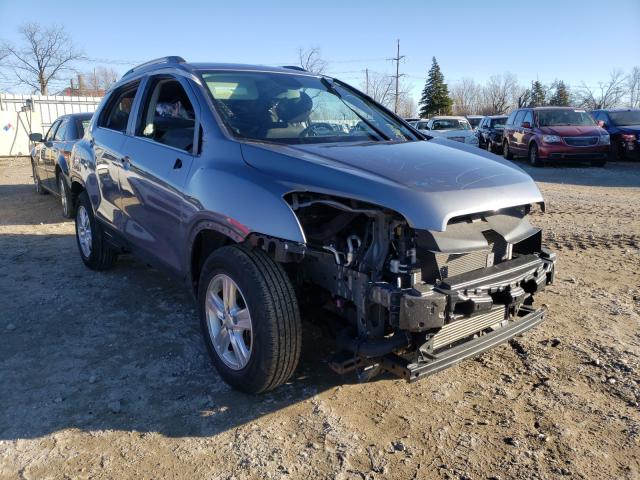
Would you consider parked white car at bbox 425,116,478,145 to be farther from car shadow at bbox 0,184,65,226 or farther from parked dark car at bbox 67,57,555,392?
parked dark car at bbox 67,57,555,392

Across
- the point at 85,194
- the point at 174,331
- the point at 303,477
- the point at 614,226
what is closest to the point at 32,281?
the point at 85,194

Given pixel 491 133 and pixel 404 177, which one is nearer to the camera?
pixel 404 177

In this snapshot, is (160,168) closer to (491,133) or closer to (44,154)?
(44,154)

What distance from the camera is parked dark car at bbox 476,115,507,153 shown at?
2027 cm

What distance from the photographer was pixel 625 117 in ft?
58.5

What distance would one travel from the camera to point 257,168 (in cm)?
305

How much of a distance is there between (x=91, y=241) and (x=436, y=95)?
5373cm

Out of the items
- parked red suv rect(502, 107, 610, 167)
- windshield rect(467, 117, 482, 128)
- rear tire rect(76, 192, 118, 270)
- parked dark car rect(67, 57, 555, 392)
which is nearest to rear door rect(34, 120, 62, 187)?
rear tire rect(76, 192, 118, 270)

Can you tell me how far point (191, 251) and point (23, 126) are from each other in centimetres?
2262

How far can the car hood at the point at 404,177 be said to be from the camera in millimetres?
2609

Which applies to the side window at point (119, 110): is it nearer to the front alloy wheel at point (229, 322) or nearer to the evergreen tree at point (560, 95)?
the front alloy wheel at point (229, 322)

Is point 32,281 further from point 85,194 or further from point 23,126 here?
point 23,126

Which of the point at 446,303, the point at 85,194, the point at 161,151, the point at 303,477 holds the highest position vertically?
the point at 161,151

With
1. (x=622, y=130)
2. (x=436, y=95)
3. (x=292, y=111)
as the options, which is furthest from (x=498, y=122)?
(x=436, y=95)
